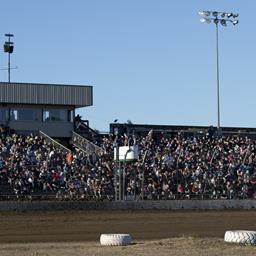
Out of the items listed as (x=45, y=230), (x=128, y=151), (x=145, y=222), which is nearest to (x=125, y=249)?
(x=45, y=230)

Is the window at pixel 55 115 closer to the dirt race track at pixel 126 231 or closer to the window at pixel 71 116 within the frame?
the window at pixel 71 116

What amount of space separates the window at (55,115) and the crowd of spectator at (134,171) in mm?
5632

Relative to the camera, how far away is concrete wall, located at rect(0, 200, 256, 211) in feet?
116

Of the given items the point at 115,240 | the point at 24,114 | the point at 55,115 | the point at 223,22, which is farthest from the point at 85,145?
the point at 115,240

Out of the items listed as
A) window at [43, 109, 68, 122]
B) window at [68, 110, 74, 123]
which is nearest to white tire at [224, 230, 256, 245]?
window at [43, 109, 68, 122]

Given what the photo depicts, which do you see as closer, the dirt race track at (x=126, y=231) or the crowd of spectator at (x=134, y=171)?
the dirt race track at (x=126, y=231)

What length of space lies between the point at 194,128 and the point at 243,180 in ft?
53.1

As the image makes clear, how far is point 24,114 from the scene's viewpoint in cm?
5478

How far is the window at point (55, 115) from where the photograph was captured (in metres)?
55.5

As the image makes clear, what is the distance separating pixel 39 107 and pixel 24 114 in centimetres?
140

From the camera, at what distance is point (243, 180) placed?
1806 inches

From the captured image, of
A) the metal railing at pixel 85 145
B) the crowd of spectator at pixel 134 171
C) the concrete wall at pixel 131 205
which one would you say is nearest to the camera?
the concrete wall at pixel 131 205

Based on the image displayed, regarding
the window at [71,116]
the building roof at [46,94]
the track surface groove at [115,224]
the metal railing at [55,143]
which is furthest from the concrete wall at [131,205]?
the building roof at [46,94]

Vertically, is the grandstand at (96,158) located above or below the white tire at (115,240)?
above
